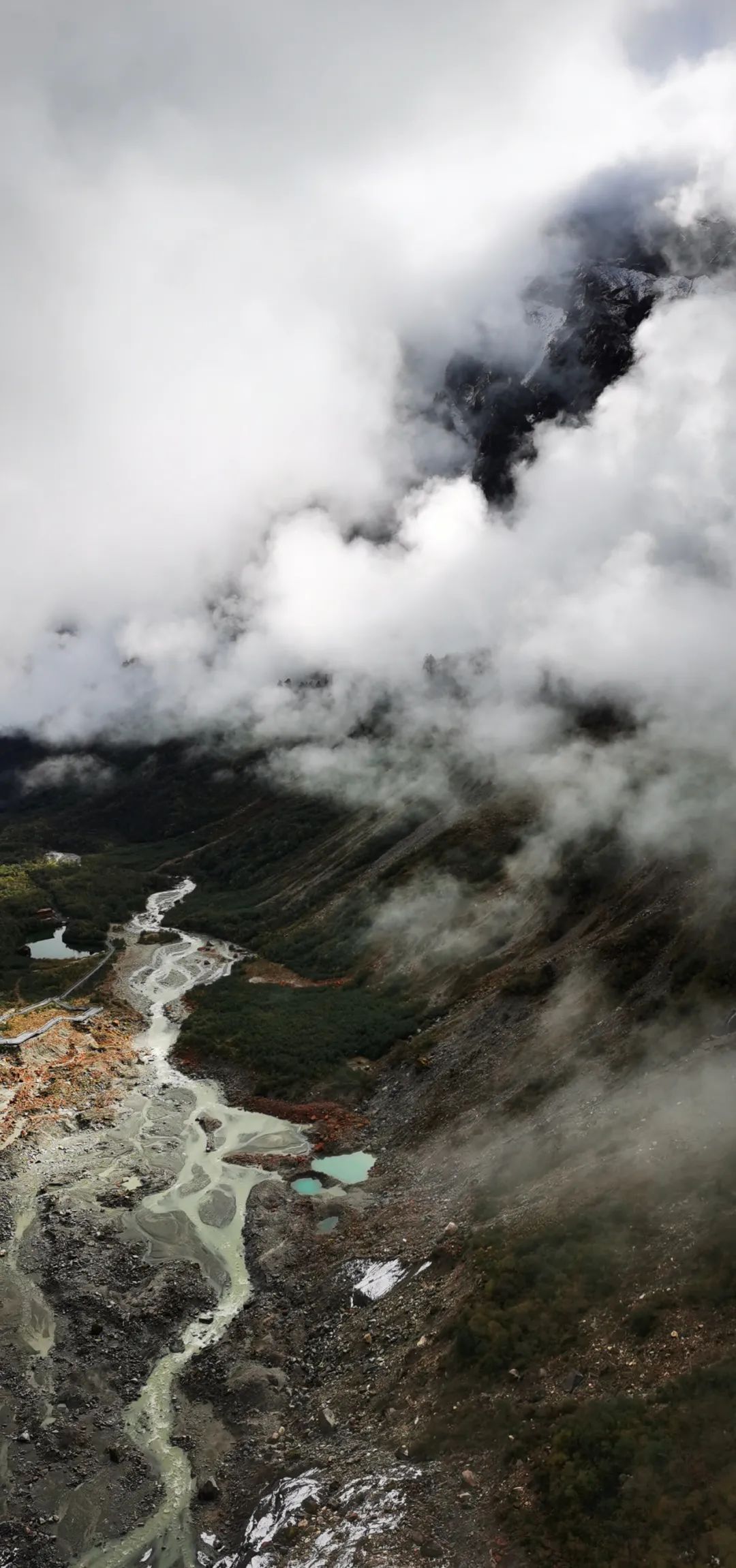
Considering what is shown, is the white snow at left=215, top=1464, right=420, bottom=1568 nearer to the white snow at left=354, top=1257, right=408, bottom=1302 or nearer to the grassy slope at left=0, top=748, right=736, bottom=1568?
the grassy slope at left=0, top=748, right=736, bottom=1568

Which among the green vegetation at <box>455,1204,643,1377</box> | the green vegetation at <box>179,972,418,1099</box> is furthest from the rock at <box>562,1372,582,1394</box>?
the green vegetation at <box>179,972,418,1099</box>

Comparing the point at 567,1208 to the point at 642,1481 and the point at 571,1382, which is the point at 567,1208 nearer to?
the point at 571,1382

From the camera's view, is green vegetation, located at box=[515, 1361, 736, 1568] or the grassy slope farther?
the grassy slope

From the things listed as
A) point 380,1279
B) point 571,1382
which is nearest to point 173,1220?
point 380,1279

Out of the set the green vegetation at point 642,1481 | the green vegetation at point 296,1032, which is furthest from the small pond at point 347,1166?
the green vegetation at point 642,1481

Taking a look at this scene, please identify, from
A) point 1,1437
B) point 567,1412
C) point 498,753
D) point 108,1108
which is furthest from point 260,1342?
point 498,753

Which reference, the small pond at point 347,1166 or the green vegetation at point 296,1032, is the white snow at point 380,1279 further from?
the green vegetation at point 296,1032
